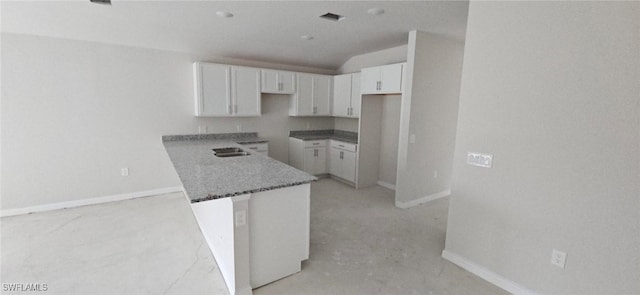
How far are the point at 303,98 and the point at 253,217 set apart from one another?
137 inches

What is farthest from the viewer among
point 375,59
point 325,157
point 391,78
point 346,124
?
point 346,124

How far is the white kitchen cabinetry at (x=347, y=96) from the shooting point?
5.05m

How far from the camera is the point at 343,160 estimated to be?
5.20 meters

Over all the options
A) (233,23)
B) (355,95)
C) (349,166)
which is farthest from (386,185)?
(233,23)

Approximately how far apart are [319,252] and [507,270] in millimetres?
1605

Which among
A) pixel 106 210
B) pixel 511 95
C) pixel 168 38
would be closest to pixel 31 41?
pixel 168 38

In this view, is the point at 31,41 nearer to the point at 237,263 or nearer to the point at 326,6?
the point at 326,6

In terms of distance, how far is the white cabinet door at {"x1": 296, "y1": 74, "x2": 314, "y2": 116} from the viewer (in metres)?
5.23

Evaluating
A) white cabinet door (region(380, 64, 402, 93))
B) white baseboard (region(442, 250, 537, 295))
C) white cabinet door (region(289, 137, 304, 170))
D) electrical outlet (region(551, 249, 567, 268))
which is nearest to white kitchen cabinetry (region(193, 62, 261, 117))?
white cabinet door (region(289, 137, 304, 170))

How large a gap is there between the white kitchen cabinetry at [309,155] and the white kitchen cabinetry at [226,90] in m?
1.02

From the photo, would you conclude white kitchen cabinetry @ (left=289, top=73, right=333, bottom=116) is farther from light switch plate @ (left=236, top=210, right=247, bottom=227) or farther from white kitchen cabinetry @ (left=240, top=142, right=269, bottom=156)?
light switch plate @ (left=236, top=210, right=247, bottom=227)

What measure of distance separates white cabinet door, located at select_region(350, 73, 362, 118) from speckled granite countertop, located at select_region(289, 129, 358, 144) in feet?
1.71

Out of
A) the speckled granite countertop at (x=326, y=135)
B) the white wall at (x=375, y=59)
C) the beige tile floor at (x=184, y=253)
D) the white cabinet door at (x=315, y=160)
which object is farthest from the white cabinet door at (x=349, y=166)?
the white wall at (x=375, y=59)

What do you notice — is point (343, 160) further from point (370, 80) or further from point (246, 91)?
point (246, 91)
